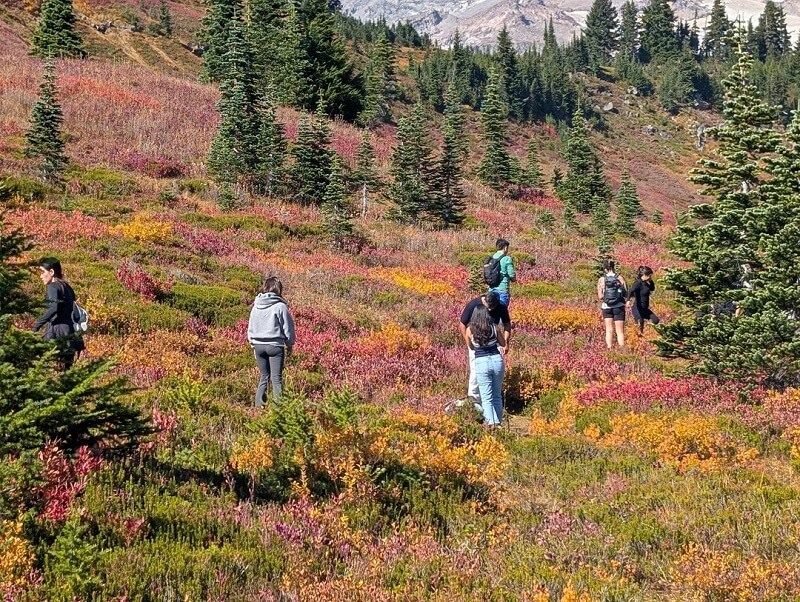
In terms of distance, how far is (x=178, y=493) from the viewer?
4.97m

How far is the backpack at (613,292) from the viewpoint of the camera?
1334 cm

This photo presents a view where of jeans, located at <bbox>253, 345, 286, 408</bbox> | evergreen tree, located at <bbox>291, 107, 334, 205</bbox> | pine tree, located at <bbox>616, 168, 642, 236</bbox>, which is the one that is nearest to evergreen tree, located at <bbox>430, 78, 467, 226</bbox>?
evergreen tree, located at <bbox>291, 107, 334, 205</bbox>

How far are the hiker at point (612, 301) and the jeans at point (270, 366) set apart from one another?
25.7 feet

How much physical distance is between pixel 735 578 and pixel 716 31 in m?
169

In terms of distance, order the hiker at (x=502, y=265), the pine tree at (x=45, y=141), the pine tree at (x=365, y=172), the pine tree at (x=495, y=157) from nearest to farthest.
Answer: the hiker at (x=502, y=265) → the pine tree at (x=45, y=141) → the pine tree at (x=365, y=172) → the pine tree at (x=495, y=157)

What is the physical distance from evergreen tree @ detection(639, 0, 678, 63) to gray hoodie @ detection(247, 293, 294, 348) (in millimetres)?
154213

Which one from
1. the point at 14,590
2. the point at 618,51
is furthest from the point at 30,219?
the point at 618,51

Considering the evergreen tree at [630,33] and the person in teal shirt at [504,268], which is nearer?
the person in teal shirt at [504,268]

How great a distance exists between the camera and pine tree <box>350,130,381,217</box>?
96.3 feet

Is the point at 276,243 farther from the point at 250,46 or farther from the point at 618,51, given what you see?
the point at 618,51

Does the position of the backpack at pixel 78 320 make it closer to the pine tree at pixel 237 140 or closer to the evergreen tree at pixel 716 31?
the pine tree at pixel 237 140

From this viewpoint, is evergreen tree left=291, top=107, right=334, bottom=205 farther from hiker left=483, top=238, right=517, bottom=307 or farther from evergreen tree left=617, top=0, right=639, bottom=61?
evergreen tree left=617, top=0, right=639, bottom=61

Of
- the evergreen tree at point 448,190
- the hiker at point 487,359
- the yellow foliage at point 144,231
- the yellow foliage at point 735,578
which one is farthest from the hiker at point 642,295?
the evergreen tree at point 448,190

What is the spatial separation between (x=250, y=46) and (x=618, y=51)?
14297 centimetres
